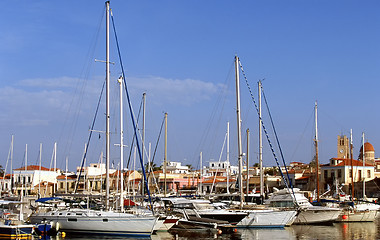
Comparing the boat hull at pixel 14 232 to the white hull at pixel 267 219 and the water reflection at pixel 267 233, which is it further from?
the white hull at pixel 267 219

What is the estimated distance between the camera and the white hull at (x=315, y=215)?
1697 inches

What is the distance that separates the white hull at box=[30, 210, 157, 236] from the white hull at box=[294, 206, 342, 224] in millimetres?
15738

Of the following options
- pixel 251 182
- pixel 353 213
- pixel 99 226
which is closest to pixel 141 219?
pixel 99 226

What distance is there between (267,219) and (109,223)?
12.6 meters

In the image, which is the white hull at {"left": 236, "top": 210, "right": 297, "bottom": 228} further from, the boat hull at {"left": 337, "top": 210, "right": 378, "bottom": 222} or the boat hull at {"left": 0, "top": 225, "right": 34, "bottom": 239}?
the boat hull at {"left": 0, "top": 225, "right": 34, "bottom": 239}

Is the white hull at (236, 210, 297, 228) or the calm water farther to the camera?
the white hull at (236, 210, 297, 228)

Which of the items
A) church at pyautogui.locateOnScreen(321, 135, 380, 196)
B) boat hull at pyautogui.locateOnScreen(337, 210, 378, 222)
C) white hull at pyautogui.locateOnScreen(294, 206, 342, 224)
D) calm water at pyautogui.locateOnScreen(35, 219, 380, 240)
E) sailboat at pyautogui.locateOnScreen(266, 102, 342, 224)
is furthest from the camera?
church at pyautogui.locateOnScreen(321, 135, 380, 196)

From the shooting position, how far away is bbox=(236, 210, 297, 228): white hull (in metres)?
38.7

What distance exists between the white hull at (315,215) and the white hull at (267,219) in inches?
151

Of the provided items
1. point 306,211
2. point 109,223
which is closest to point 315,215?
point 306,211

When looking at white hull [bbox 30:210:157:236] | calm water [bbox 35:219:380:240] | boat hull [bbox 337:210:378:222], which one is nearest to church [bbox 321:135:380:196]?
boat hull [bbox 337:210:378:222]

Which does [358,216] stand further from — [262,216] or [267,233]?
[267,233]

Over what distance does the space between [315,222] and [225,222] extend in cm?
1021

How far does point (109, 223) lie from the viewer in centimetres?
3231
